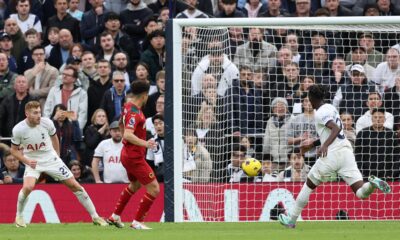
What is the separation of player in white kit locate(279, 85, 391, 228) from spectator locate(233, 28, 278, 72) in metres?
4.38

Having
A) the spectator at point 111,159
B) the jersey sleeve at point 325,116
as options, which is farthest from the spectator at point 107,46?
the jersey sleeve at point 325,116

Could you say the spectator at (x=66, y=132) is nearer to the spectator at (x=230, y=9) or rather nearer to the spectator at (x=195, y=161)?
the spectator at (x=195, y=161)

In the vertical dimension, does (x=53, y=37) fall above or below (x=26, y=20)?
below

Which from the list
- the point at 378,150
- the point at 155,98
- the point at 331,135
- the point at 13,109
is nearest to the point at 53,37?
the point at 13,109

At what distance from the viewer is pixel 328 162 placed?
666 inches

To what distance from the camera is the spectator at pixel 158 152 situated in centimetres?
2122

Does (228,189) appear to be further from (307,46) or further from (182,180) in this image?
(307,46)

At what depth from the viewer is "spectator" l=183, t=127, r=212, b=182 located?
784 inches

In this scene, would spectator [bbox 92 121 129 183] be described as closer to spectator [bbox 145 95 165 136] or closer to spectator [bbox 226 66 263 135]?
spectator [bbox 145 95 165 136]

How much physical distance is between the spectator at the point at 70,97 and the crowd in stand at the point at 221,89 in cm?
2

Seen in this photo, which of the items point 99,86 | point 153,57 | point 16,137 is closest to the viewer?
point 16,137

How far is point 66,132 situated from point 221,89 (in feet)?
10.8

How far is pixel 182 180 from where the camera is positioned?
19.4 m

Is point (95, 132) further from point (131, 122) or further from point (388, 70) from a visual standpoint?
point (388, 70)
